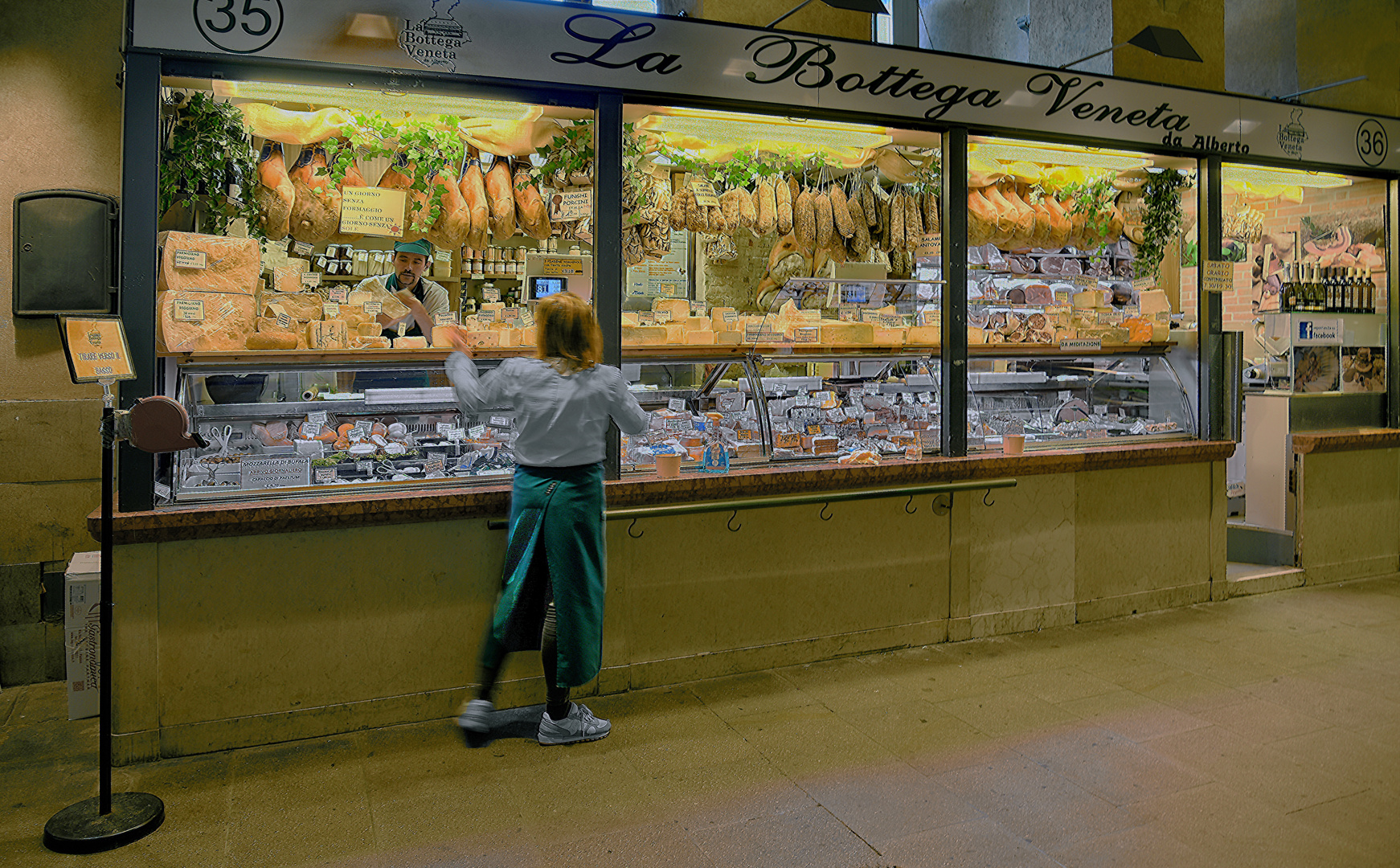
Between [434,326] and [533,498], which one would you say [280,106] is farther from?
[533,498]

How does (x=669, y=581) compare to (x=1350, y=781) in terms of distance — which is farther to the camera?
(x=669, y=581)

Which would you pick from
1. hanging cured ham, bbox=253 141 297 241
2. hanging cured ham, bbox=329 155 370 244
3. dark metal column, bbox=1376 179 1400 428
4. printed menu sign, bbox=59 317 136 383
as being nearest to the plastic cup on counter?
hanging cured ham, bbox=329 155 370 244

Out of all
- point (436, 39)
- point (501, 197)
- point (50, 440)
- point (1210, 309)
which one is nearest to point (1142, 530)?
point (1210, 309)

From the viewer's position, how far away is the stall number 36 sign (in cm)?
373

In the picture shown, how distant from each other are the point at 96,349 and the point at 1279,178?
7618mm

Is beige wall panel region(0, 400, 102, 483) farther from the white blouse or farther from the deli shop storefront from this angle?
the white blouse

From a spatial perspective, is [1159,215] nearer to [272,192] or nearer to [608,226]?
[608,226]

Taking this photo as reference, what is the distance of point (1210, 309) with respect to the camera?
6074mm

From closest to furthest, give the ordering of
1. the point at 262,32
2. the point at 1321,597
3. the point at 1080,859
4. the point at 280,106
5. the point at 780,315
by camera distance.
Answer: the point at 1080,859, the point at 262,32, the point at 280,106, the point at 780,315, the point at 1321,597

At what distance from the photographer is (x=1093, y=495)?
5.66m

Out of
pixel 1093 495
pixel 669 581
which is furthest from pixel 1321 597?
pixel 669 581

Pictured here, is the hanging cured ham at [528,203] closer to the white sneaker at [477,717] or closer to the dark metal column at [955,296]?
the dark metal column at [955,296]

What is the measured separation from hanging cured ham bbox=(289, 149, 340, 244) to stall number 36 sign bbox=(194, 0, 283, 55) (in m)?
0.74

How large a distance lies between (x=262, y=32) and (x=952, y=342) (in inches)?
148
